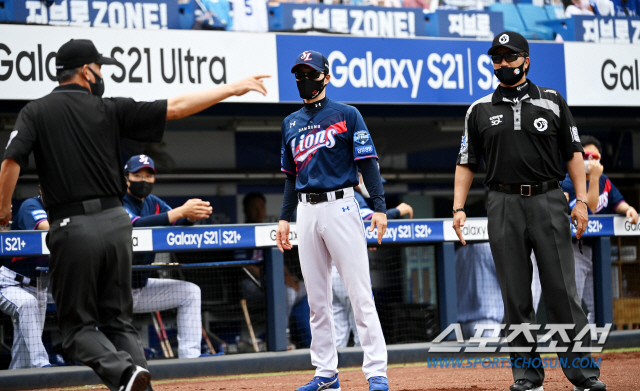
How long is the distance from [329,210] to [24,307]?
8.92 ft

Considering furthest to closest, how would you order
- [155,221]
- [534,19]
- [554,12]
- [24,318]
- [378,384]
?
[554,12] < [534,19] < [155,221] < [24,318] < [378,384]

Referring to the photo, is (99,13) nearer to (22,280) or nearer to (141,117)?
(22,280)

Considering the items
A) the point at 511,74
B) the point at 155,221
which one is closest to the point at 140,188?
the point at 155,221

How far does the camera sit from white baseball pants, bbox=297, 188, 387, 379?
4223 mm

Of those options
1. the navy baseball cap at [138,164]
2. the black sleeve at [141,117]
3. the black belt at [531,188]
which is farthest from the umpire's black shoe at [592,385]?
the navy baseball cap at [138,164]

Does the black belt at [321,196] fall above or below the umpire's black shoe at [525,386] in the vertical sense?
above

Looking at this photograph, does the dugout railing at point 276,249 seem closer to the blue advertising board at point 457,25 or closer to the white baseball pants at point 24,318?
the white baseball pants at point 24,318

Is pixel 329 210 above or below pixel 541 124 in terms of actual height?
below

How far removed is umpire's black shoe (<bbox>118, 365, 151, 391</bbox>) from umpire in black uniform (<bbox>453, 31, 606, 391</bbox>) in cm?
189

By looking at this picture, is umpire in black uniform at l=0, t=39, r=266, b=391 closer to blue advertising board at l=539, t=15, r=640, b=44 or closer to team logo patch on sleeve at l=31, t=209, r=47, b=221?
team logo patch on sleeve at l=31, t=209, r=47, b=221

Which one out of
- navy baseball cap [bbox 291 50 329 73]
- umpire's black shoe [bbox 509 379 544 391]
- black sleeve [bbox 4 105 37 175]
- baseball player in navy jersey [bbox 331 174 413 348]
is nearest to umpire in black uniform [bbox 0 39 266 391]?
black sleeve [bbox 4 105 37 175]

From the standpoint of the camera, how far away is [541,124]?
418 centimetres

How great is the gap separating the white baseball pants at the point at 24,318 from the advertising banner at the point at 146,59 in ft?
8.06

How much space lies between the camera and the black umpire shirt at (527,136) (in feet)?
13.7
